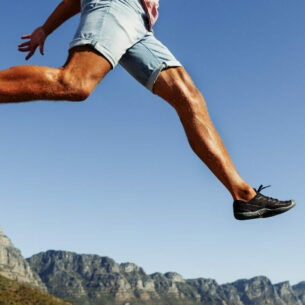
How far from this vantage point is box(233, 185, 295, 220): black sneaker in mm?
3717

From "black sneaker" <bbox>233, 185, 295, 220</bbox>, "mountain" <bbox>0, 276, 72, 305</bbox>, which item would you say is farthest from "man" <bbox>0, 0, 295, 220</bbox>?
"mountain" <bbox>0, 276, 72, 305</bbox>

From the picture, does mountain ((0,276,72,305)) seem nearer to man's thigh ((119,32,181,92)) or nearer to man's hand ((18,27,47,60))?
man's hand ((18,27,47,60))

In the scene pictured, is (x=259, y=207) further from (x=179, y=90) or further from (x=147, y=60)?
(x=147, y=60)

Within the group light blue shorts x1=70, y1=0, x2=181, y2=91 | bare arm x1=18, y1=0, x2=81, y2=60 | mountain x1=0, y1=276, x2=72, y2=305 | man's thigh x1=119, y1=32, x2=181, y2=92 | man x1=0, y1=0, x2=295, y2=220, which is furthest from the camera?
mountain x1=0, y1=276, x2=72, y2=305

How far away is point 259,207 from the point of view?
12.3 ft

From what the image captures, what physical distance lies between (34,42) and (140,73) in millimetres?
1222

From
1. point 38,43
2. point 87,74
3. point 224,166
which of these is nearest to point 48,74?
point 87,74

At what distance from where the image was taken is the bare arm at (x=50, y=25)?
4.23 m

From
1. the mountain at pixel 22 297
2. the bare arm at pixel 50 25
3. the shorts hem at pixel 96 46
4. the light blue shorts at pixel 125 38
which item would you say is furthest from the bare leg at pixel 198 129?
the mountain at pixel 22 297

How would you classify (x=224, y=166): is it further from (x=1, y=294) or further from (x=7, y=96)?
(x=1, y=294)

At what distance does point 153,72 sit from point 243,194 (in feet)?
4.02

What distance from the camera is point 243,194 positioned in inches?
149

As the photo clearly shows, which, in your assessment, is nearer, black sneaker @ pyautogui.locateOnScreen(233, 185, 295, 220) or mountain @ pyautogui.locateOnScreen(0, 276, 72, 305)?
black sneaker @ pyautogui.locateOnScreen(233, 185, 295, 220)

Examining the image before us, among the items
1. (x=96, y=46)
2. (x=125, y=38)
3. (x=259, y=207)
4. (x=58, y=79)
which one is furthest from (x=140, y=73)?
(x=259, y=207)
